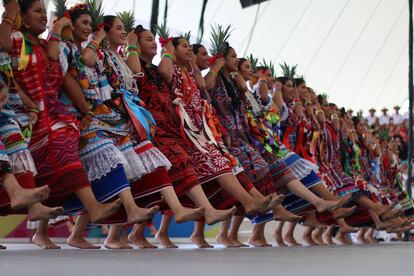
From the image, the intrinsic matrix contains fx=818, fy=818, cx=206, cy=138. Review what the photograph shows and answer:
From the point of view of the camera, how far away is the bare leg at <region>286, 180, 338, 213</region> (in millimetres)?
5570

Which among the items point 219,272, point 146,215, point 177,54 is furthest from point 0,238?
point 219,272

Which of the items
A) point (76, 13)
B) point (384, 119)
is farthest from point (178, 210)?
point (384, 119)

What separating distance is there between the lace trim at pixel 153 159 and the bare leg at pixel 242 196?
0.53 meters

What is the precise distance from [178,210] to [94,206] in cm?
53

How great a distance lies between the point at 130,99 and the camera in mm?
4500

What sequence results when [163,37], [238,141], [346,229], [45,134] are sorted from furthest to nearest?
[346,229] < [238,141] < [163,37] < [45,134]

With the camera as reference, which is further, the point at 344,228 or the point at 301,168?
the point at 344,228

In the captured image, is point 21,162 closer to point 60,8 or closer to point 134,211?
point 134,211

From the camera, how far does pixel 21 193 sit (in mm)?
3357

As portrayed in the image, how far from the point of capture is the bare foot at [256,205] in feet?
15.5

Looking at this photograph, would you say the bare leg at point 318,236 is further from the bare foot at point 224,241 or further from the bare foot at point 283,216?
the bare foot at point 283,216

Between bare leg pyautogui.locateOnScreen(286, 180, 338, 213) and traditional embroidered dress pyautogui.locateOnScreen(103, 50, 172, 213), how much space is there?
1469 mm

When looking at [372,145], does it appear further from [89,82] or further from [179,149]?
[89,82]

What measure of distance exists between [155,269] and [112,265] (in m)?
0.17
